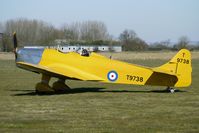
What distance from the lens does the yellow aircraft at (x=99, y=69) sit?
15.4 meters

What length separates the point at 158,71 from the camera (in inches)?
600

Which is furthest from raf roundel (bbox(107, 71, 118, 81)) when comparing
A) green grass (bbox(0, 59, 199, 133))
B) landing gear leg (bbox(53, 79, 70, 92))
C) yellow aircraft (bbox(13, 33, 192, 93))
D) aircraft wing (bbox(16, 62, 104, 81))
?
landing gear leg (bbox(53, 79, 70, 92))

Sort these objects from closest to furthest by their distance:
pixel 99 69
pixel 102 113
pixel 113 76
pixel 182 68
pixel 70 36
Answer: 1. pixel 102 113
2. pixel 182 68
3. pixel 113 76
4. pixel 99 69
5. pixel 70 36

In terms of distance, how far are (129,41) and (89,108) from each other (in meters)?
120

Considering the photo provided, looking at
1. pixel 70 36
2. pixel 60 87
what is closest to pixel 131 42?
pixel 70 36

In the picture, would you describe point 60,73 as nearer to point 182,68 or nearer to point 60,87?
point 60,87

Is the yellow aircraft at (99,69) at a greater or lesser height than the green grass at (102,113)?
greater

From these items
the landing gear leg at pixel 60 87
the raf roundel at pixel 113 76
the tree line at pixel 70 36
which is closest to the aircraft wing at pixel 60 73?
the raf roundel at pixel 113 76

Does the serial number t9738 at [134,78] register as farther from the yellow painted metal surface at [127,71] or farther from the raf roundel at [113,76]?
the raf roundel at [113,76]

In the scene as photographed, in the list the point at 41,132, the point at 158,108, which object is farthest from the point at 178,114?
the point at 41,132

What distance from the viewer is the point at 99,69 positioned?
1567 centimetres

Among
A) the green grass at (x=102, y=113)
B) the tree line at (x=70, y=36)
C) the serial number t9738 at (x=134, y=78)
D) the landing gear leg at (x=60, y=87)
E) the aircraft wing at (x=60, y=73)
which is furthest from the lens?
the tree line at (x=70, y=36)

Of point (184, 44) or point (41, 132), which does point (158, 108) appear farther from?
point (184, 44)

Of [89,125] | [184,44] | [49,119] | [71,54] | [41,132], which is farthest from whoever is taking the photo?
[184,44]
